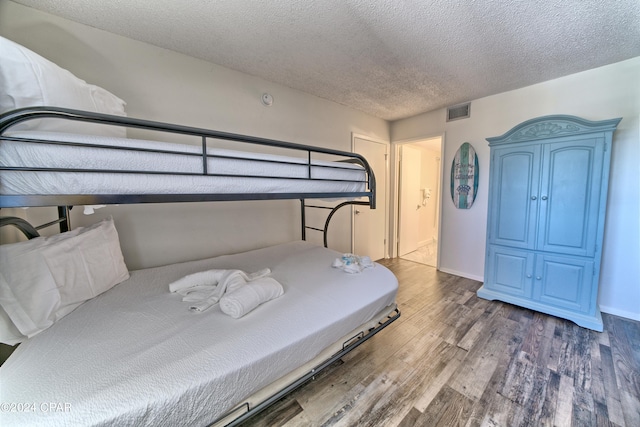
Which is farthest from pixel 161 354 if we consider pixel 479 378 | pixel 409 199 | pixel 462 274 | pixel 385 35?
pixel 409 199

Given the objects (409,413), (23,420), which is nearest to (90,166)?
(23,420)

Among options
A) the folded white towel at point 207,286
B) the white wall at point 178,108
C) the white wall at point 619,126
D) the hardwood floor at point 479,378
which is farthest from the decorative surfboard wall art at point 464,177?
the folded white towel at point 207,286

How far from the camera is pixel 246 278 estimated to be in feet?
4.54

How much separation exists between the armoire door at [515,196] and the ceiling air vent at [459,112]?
843mm

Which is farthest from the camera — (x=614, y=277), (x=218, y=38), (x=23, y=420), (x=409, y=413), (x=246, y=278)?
(x=614, y=277)

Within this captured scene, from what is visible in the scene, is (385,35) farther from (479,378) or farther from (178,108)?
(479,378)

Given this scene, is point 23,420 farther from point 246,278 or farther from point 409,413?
point 409,413

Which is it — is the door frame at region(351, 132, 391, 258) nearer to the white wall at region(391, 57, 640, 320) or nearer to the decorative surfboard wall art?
the decorative surfboard wall art

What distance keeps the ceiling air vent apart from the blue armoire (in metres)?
0.81

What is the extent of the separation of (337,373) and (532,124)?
2889 millimetres

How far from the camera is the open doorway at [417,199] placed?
13.0 ft

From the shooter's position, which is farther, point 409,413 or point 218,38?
point 218,38

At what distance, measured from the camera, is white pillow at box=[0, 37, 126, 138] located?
816 mm

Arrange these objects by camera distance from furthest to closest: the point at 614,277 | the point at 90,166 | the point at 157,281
Answer: 1. the point at 614,277
2. the point at 157,281
3. the point at 90,166
